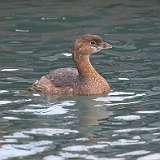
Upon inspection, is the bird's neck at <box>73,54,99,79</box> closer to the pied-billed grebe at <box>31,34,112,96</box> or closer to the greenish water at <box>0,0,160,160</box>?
the pied-billed grebe at <box>31,34,112,96</box>

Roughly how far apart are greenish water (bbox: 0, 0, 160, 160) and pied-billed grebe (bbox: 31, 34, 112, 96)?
0.21 meters

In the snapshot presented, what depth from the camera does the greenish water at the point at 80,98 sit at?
10.8 meters

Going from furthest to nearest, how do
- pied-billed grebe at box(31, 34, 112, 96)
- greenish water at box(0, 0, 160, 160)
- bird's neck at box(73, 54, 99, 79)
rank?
1. bird's neck at box(73, 54, 99, 79)
2. pied-billed grebe at box(31, 34, 112, 96)
3. greenish water at box(0, 0, 160, 160)

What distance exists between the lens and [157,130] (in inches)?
446

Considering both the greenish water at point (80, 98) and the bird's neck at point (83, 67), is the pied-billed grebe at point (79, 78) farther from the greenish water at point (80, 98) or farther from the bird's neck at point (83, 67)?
the greenish water at point (80, 98)

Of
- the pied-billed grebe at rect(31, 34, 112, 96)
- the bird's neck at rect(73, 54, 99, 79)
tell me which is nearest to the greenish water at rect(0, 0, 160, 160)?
the pied-billed grebe at rect(31, 34, 112, 96)

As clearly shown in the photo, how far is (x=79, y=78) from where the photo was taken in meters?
14.4

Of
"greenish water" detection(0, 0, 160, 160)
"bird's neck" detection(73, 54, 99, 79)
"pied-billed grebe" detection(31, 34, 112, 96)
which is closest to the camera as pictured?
"greenish water" detection(0, 0, 160, 160)

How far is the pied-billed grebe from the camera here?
14016 millimetres

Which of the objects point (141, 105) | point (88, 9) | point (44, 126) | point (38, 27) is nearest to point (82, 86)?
point (141, 105)

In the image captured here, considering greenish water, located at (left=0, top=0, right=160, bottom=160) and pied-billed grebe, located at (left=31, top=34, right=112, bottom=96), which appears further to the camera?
pied-billed grebe, located at (left=31, top=34, right=112, bottom=96)

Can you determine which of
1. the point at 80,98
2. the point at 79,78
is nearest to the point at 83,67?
the point at 79,78

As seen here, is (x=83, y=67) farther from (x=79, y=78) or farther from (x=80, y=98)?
(x=80, y=98)

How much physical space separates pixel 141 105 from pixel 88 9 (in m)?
9.22
